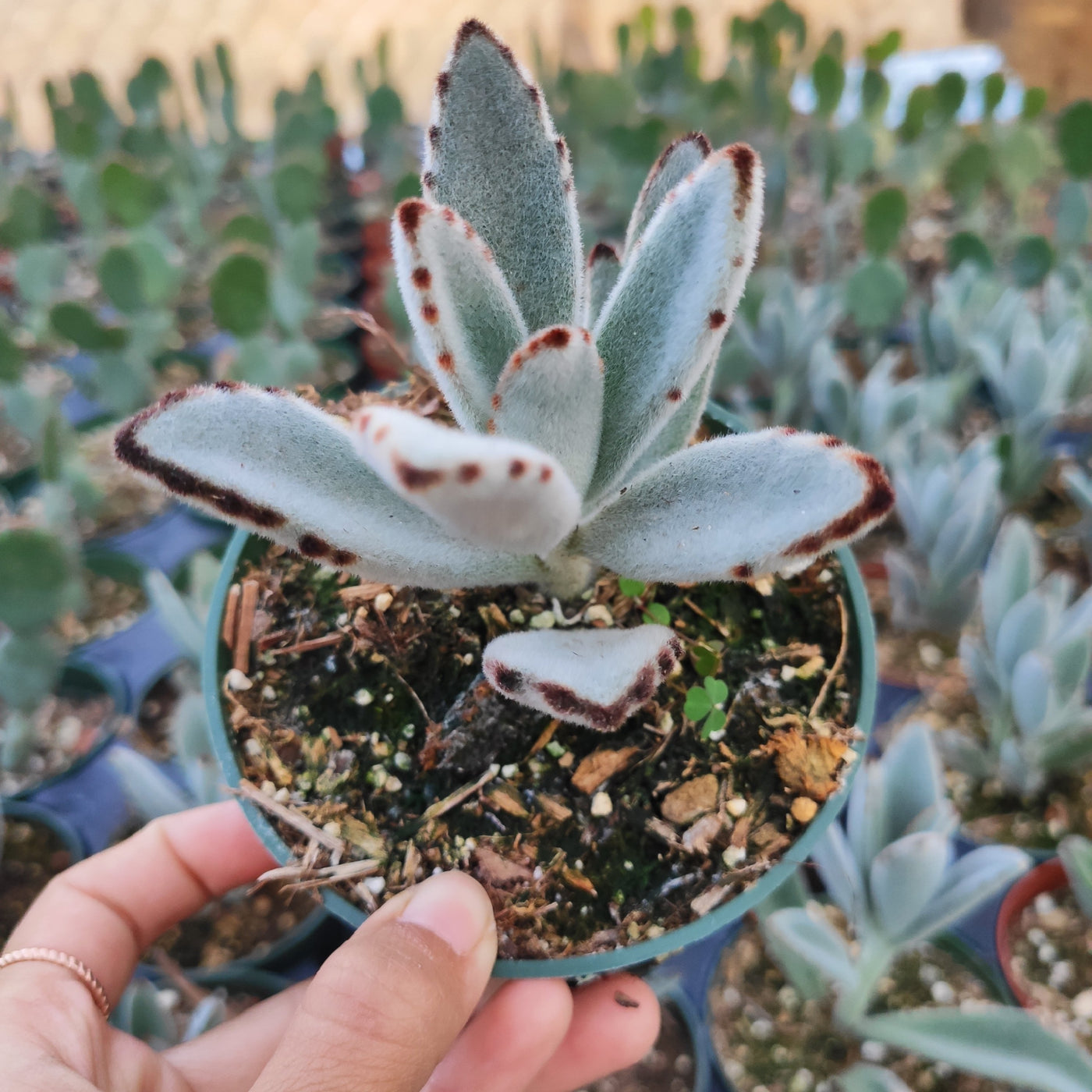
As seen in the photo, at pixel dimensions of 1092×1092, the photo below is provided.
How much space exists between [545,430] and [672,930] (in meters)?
0.31

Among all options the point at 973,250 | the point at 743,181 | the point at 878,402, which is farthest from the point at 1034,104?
the point at 743,181

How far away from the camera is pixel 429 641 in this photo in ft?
2.07

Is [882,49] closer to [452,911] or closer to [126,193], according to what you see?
[126,193]

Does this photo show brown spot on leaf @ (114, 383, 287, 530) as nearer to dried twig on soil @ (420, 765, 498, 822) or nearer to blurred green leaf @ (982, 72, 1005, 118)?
dried twig on soil @ (420, 765, 498, 822)

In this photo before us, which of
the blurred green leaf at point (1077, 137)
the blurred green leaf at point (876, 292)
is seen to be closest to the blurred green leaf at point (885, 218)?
the blurred green leaf at point (876, 292)

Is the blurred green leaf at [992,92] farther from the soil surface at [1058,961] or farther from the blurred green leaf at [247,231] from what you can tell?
the soil surface at [1058,961]

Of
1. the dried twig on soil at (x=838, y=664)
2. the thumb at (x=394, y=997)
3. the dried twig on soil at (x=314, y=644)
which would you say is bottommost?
the thumb at (x=394, y=997)

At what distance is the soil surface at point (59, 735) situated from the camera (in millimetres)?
1060

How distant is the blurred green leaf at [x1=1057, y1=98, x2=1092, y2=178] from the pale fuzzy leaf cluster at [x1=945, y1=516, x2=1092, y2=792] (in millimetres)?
825

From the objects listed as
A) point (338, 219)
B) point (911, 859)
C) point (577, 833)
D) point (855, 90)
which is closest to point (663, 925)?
point (577, 833)

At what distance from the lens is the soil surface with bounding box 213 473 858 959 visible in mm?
554

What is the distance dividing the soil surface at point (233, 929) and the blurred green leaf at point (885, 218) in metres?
1.16

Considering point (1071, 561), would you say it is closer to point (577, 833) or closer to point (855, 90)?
point (577, 833)

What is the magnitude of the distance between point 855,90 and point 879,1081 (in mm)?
1870
